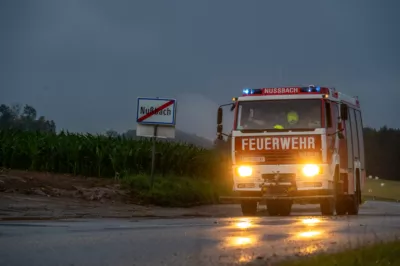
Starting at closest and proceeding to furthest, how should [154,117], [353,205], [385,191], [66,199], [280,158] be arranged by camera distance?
[66,199]
[280,158]
[353,205]
[154,117]
[385,191]

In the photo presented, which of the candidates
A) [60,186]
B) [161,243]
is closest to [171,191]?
[60,186]

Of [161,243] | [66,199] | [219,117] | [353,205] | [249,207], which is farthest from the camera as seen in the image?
[353,205]

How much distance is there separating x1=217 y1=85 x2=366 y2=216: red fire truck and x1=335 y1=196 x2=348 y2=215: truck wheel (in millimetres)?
1563

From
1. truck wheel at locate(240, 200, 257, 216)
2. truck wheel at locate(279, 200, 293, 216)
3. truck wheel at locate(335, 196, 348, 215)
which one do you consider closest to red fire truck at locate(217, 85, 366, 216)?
truck wheel at locate(279, 200, 293, 216)

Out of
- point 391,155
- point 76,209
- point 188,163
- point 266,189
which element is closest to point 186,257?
point 76,209

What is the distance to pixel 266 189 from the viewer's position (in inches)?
819

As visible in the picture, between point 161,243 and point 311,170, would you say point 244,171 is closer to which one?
point 311,170

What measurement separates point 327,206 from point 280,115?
9.26ft

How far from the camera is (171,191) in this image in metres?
24.1

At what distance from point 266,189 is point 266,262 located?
12691 mm

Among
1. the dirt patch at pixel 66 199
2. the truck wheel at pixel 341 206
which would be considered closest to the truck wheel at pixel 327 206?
the truck wheel at pixel 341 206

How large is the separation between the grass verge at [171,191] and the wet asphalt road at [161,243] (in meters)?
9.60

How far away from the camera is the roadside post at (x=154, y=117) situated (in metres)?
23.8

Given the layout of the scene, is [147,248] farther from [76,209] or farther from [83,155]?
[83,155]
